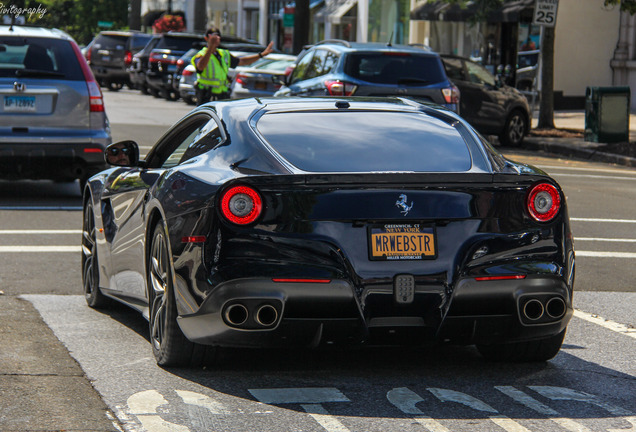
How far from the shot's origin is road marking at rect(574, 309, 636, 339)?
24.3 ft

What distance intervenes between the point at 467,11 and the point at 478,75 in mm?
12962

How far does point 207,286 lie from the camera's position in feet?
18.4

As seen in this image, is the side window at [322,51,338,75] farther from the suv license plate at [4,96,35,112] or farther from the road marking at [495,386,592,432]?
the road marking at [495,386,592,432]

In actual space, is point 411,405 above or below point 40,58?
below

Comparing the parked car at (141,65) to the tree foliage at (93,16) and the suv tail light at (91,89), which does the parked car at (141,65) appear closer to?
the suv tail light at (91,89)

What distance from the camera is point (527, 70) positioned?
34562 millimetres

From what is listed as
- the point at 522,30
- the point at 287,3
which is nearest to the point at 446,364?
the point at 522,30

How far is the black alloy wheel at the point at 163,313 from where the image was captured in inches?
235

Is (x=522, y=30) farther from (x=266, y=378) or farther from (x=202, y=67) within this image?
(x=266, y=378)

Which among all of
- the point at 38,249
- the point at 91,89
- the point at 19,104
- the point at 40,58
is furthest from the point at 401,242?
the point at 40,58

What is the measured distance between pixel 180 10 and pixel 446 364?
7351cm

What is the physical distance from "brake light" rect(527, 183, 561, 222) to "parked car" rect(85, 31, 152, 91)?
38.3 m

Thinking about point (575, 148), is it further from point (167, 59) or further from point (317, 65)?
point (167, 59)

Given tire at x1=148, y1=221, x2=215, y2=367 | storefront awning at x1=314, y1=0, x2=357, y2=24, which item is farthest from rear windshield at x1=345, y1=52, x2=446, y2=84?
storefront awning at x1=314, y1=0, x2=357, y2=24
